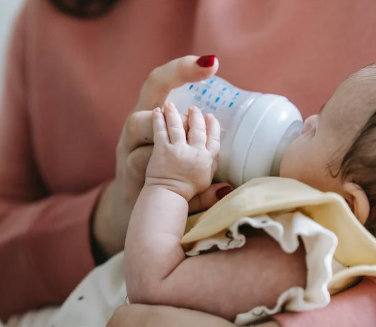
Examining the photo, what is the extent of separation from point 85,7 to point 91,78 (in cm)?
13

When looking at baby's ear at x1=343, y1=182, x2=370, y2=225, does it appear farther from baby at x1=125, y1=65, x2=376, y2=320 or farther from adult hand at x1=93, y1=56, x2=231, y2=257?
adult hand at x1=93, y1=56, x2=231, y2=257

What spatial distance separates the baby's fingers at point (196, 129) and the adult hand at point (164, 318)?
20 cm

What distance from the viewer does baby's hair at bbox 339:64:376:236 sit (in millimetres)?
547

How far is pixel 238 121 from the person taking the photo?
69 centimetres

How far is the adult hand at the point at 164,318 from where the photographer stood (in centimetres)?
51

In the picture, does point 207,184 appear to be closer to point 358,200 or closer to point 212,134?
point 212,134

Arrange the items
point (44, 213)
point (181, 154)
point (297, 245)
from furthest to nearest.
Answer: point (44, 213)
point (181, 154)
point (297, 245)

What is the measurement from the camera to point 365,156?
1.80ft

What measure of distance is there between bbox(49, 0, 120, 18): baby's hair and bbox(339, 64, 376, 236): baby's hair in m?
0.52

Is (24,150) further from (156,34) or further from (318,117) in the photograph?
(318,117)

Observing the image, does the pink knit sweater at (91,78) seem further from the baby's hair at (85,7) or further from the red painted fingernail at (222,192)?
the red painted fingernail at (222,192)

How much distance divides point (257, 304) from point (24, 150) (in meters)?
0.62

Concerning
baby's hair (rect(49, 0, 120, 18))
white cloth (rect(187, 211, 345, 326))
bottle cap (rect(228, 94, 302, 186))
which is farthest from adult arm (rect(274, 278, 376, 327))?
baby's hair (rect(49, 0, 120, 18))

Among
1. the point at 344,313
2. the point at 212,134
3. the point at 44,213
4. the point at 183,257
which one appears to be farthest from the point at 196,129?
the point at 44,213
